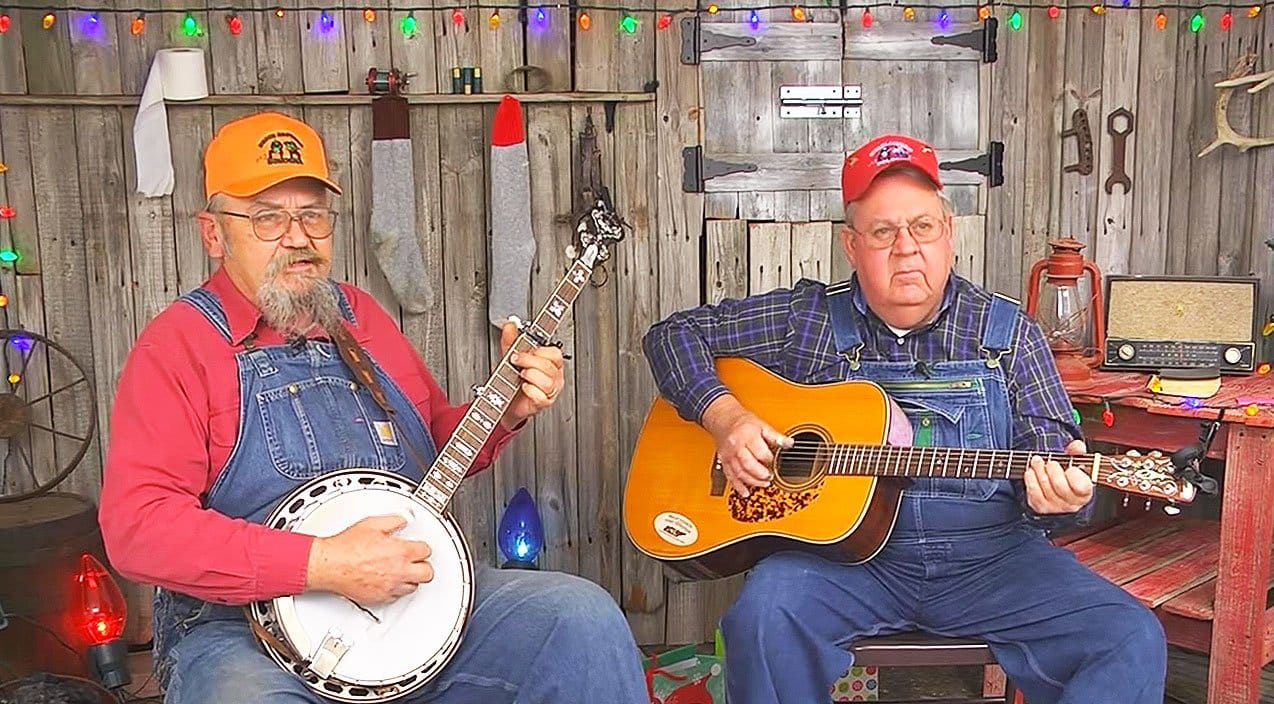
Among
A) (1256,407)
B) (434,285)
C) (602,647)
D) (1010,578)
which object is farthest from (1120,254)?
(602,647)

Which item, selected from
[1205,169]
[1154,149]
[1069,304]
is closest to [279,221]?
[1069,304]

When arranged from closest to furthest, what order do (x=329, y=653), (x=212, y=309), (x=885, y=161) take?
(x=329, y=653)
(x=212, y=309)
(x=885, y=161)

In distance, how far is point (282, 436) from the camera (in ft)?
6.70

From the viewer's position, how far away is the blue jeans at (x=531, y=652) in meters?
1.92

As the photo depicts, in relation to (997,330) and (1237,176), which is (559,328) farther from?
(1237,176)

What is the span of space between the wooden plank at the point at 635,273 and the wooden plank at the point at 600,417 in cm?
2

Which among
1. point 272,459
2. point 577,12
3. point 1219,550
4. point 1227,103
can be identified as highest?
point 577,12

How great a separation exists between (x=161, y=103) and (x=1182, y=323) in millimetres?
2782

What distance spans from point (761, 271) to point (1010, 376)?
1.16 metres

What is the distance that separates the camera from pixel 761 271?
11.3 feet

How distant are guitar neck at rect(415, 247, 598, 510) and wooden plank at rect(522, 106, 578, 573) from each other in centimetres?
118

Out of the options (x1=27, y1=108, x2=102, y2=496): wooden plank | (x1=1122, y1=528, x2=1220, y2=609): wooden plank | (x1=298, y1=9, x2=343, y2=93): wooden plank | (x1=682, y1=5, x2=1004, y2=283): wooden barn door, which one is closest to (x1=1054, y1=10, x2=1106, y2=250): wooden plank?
(x1=682, y1=5, x2=1004, y2=283): wooden barn door

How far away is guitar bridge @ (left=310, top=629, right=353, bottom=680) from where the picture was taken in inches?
72.0

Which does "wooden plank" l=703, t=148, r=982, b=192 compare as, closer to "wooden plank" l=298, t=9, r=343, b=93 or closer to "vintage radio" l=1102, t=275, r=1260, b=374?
"vintage radio" l=1102, t=275, r=1260, b=374
